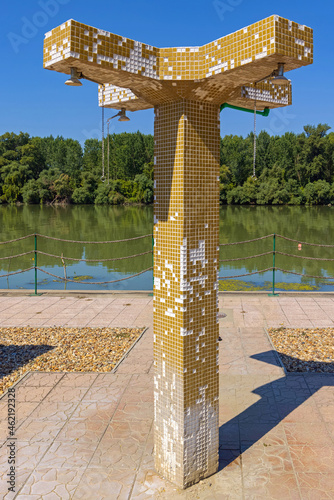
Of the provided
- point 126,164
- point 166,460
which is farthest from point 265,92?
point 126,164

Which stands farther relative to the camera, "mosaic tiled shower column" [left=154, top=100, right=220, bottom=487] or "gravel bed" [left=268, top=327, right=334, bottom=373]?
"gravel bed" [left=268, top=327, right=334, bottom=373]

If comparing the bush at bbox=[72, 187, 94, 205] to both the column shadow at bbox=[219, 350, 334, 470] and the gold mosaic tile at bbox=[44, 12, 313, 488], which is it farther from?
the gold mosaic tile at bbox=[44, 12, 313, 488]

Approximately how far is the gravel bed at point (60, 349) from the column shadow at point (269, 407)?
2.26m

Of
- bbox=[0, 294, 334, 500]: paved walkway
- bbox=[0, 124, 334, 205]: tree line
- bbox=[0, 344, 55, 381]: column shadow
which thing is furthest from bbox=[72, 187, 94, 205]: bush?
bbox=[0, 294, 334, 500]: paved walkway

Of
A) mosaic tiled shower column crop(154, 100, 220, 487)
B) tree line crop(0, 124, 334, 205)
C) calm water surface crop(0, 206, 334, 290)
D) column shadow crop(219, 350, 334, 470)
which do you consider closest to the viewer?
mosaic tiled shower column crop(154, 100, 220, 487)

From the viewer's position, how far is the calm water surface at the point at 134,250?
18.1 metres

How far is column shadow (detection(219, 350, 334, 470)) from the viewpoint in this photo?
489 centimetres

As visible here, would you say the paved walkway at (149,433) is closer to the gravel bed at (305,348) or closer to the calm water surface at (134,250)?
the gravel bed at (305,348)

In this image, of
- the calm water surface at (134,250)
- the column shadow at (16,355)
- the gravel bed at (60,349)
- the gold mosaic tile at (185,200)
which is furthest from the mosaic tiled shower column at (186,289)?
the calm water surface at (134,250)

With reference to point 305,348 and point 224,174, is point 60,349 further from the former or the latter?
point 224,174

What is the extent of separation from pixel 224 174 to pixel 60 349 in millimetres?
56795

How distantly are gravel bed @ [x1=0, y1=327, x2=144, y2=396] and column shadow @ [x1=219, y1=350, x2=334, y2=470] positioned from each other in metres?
2.26

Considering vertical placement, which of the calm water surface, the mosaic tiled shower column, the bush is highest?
the bush

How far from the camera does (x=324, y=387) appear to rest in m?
6.21
